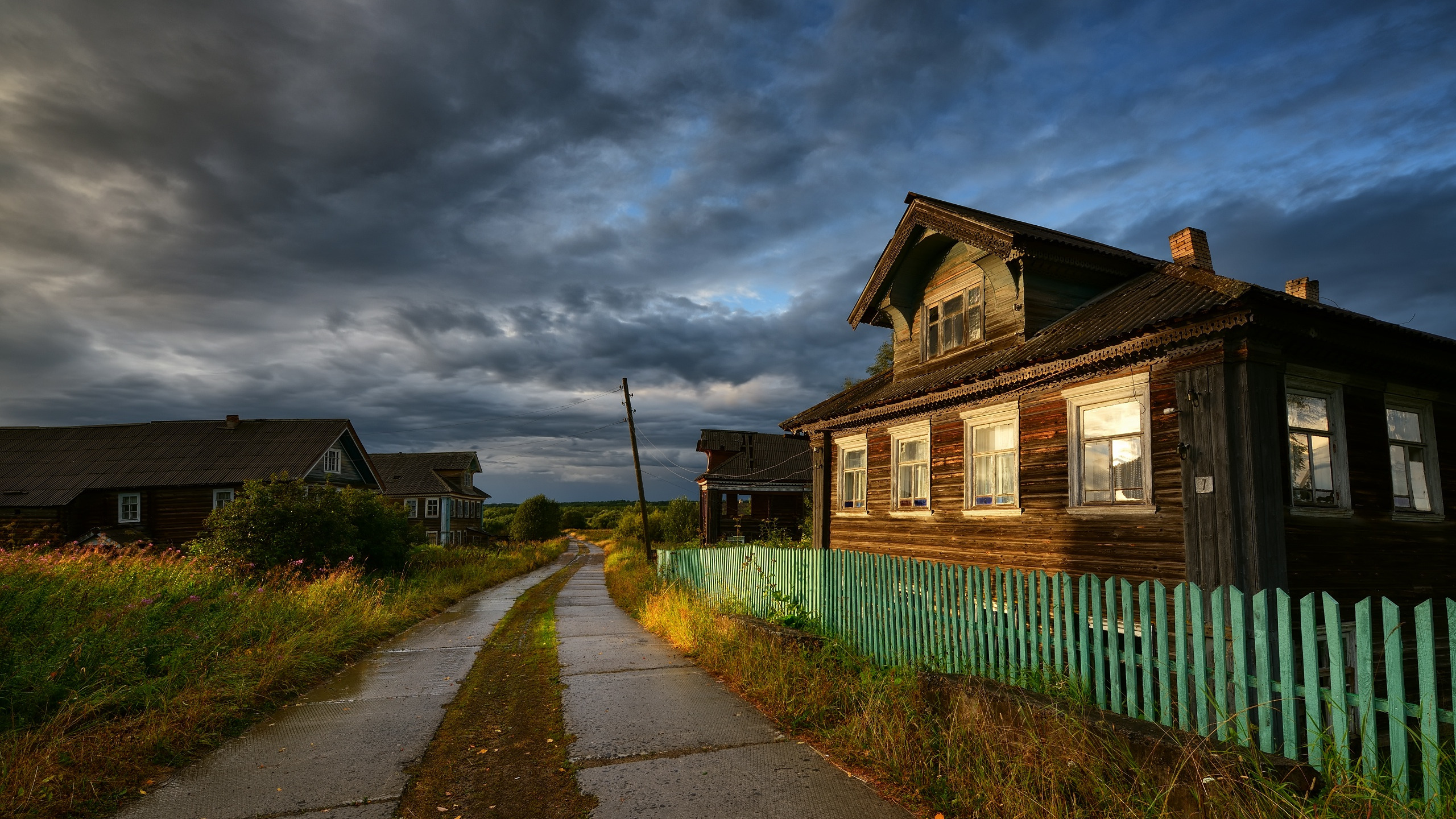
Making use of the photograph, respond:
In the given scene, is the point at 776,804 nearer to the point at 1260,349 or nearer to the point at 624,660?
the point at 624,660

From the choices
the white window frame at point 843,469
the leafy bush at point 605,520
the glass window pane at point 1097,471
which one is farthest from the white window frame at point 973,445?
the leafy bush at point 605,520

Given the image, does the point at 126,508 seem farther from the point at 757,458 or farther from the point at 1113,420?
the point at 1113,420

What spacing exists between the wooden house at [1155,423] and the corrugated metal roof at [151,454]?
27.3m

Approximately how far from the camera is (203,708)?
626cm

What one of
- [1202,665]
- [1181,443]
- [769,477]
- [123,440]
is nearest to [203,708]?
[1202,665]

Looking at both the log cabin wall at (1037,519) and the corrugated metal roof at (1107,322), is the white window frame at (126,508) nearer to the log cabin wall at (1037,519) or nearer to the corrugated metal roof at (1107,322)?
the log cabin wall at (1037,519)

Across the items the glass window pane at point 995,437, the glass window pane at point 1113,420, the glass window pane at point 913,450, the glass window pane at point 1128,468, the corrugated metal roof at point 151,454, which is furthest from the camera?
the corrugated metal roof at point 151,454

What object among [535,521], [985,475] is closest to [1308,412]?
[985,475]

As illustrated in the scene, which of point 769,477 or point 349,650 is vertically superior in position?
point 769,477

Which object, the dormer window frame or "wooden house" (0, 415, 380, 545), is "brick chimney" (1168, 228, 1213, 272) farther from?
"wooden house" (0, 415, 380, 545)

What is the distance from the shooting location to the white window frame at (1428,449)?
30.4 ft

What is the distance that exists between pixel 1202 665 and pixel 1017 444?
632 centimetres

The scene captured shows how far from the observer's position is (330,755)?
5.56m

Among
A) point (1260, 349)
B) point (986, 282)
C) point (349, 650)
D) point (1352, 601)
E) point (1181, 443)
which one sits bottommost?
point (349, 650)
